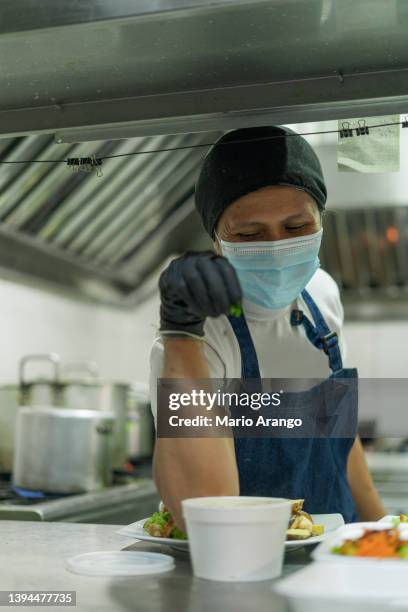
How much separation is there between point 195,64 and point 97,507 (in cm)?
163

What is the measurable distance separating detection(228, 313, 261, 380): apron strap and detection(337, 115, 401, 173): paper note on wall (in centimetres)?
28

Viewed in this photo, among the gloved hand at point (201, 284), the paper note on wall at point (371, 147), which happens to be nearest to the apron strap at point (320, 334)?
the paper note on wall at point (371, 147)

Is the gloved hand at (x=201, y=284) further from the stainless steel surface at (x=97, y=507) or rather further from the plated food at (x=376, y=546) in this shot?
the stainless steel surface at (x=97, y=507)

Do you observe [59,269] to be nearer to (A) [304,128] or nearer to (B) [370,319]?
(B) [370,319]

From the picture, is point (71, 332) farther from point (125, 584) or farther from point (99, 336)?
point (125, 584)

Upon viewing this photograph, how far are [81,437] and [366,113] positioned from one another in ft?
5.20

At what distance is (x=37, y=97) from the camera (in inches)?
44.7

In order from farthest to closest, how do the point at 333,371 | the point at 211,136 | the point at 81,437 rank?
the point at 81,437, the point at 333,371, the point at 211,136

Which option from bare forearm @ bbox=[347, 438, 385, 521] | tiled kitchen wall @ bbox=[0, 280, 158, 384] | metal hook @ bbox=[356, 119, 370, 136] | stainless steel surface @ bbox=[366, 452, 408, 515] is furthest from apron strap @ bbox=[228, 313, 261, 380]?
stainless steel surface @ bbox=[366, 452, 408, 515]

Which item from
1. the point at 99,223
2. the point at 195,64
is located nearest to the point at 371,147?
the point at 195,64

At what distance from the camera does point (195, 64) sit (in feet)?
3.38

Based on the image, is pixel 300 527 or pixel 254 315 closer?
pixel 300 527

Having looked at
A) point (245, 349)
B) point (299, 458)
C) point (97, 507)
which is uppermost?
point (245, 349)

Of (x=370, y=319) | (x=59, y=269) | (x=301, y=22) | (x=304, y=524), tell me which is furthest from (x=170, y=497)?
(x=370, y=319)
